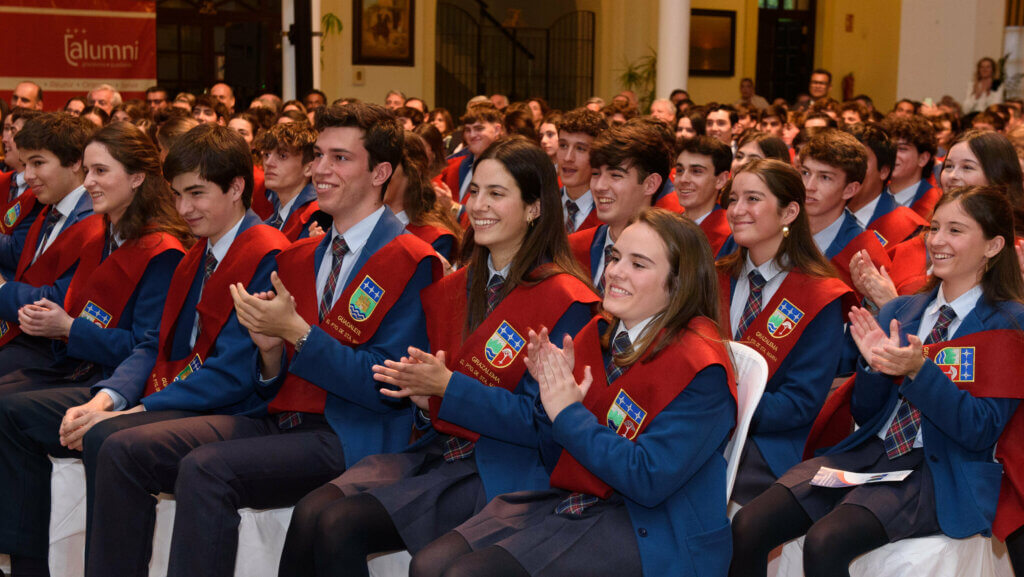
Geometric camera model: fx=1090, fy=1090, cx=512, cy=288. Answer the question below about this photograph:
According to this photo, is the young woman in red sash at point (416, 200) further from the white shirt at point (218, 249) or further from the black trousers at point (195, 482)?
the black trousers at point (195, 482)

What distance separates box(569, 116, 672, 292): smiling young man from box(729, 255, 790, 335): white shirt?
72 centimetres

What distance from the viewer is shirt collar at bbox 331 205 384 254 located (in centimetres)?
352

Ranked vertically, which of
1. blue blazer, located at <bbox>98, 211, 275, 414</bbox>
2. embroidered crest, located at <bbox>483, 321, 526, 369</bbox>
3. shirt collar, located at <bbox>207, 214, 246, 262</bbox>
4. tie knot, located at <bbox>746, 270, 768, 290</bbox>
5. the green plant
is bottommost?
blue blazer, located at <bbox>98, 211, 275, 414</bbox>

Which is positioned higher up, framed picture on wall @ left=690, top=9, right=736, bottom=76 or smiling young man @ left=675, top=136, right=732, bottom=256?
framed picture on wall @ left=690, top=9, right=736, bottom=76

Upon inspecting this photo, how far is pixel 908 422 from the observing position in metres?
3.03

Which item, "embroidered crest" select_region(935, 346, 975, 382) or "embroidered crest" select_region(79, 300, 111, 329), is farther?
"embroidered crest" select_region(79, 300, 111, 329)

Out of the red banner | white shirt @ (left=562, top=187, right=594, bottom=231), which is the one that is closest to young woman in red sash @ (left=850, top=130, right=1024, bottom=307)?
white shirt @ (left=562, top=187, right=594, bottom=231)

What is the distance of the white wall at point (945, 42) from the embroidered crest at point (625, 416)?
1289 cm

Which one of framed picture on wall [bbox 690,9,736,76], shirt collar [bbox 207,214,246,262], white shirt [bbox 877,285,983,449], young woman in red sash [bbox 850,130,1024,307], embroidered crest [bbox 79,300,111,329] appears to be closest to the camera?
white shirt [bbox 877,285,983,449]

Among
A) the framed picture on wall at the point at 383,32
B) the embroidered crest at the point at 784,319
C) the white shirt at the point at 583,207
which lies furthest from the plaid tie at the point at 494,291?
the framed picture on wall at the point at 383,32

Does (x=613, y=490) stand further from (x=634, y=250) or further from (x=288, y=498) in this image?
(x=288, y=498)

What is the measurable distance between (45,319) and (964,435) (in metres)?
3.03

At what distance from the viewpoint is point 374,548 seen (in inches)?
114

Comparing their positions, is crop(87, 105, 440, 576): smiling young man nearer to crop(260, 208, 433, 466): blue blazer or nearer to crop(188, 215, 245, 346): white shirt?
crop(260, 208, 433, 466): blue blazer
